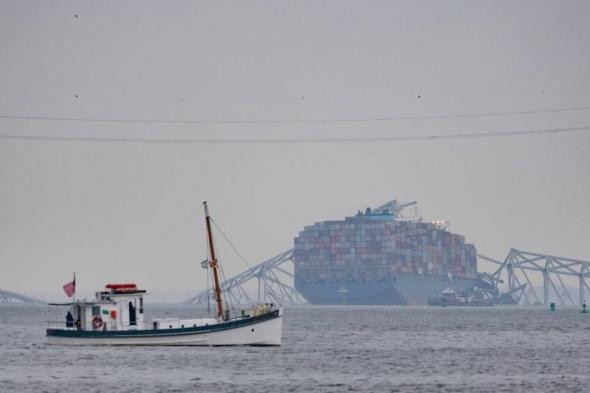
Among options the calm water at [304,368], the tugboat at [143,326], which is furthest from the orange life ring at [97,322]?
the calm water at [304,368]

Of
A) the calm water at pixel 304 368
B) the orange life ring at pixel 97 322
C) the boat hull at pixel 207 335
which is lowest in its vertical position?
the calm water at pixel 304 368

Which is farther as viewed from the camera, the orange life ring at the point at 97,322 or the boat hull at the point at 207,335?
the orange life ring at the point at 97,322

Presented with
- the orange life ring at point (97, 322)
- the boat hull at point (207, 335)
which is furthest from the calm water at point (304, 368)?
the orange life ring at point (97, 322)

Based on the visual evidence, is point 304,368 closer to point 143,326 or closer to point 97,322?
point 143,326

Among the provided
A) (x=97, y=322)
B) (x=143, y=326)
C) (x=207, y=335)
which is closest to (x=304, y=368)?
(x=207, y=335)

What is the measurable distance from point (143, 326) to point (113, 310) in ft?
8.91

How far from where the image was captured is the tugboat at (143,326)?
109250mm

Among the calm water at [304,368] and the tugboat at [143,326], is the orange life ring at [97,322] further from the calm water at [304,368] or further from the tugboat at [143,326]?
the calm water at [304,368]

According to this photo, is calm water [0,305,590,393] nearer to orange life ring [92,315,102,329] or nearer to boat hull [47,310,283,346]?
boat hull [47,310,283,346]

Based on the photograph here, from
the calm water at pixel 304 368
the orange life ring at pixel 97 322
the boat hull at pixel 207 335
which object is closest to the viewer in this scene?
the calm water at pixel 304 368

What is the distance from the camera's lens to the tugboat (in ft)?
358

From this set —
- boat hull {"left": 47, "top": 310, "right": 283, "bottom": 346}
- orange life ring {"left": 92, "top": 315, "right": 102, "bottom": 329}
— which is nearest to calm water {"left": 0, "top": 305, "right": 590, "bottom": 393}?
boat hull {"left": 47, "top": 310, "right": 283, "bottom": 346}

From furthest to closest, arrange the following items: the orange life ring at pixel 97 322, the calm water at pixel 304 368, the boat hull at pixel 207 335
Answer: the orange life ring at pixel 97 322 → the boat hull at pixel 207 335 → the calm water at pixel 304 368

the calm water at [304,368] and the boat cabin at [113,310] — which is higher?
the boat cabin at [113,310]
